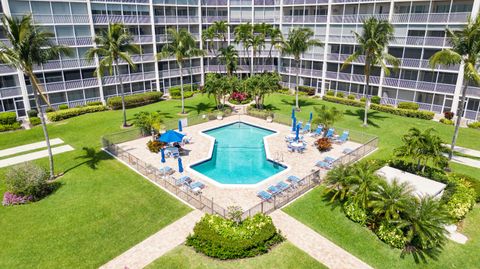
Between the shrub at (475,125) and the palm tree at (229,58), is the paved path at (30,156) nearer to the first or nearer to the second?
the palm tree at (229,58)

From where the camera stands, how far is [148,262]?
16.7m

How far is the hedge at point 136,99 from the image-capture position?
45.5 metres

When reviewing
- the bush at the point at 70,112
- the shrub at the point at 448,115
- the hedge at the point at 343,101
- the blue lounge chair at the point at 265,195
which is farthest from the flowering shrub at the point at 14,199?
the shrub at the point at 448,115

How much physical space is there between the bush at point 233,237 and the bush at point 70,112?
103 ft

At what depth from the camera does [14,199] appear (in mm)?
22188

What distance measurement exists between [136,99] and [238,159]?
24.2 metres

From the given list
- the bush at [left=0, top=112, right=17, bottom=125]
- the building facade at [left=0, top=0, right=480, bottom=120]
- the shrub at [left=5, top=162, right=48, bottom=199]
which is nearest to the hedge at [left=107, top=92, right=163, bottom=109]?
the building facade at [left=0, top=0, right=480, bottom=120]

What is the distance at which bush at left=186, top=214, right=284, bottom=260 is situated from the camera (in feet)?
55.7

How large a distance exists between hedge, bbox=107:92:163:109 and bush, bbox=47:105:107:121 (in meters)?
1.56

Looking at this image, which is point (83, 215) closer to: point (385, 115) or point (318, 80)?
point (385, 115)

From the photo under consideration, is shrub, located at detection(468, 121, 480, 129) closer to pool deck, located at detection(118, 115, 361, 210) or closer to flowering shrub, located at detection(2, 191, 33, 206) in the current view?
pool deck, located at detection(118, 115, 361, 210)

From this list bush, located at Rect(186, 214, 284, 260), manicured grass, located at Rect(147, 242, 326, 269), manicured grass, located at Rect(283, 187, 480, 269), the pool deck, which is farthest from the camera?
the pool deck

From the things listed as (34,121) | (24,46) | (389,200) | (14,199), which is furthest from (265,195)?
(34,121)

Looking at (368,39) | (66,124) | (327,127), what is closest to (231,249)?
(327,127)
